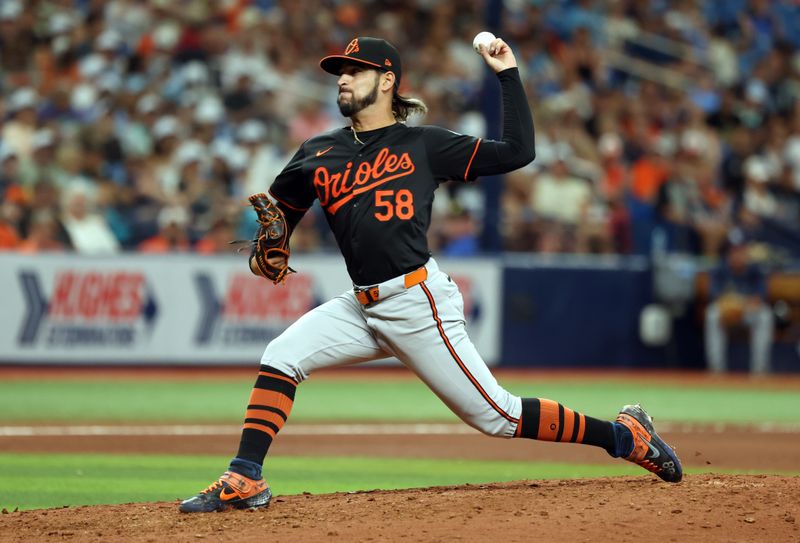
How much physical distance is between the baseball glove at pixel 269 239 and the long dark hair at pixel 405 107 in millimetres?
696

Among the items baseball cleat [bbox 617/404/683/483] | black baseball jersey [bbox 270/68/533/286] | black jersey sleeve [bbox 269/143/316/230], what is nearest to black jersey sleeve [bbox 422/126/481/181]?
black baseball jersey [bbox 270/68/533/286]

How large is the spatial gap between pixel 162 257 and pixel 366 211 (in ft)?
28.2

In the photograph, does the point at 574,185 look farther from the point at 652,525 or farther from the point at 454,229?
the point at 652,525

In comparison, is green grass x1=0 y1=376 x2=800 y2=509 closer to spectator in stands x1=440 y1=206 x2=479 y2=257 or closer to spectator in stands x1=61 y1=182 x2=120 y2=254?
spectator in stands x1=61 y1=182 x2=120 y2=254

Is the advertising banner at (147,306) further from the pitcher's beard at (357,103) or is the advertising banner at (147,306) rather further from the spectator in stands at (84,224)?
the pitcher's beard at (357,103)

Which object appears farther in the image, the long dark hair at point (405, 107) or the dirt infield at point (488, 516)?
the long dark hair at point (405, 107)

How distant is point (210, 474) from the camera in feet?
23.1

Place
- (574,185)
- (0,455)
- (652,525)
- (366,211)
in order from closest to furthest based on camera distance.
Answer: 1. (652,525)
2. (366,211)
3. (0,455)
4. (574,185)

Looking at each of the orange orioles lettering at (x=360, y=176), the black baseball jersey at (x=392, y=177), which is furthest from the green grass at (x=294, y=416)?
the orange orioles lettering at (x=360, y=176)

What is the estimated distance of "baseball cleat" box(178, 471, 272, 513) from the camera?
194 inches

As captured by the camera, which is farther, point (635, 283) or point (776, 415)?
point (635, 283)

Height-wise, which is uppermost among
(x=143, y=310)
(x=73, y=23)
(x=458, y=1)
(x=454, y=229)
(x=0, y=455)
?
A: (x=458, y=1)

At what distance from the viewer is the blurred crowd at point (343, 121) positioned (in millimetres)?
13555

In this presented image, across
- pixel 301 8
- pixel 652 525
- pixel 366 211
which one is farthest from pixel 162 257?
pixel 652 525
